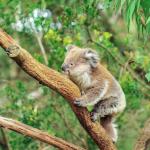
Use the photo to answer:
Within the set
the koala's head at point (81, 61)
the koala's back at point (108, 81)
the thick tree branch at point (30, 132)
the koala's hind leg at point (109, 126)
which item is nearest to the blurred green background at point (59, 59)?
the koala's head at point (81, 61)

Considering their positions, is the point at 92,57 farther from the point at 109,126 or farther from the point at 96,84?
the point at 109,126

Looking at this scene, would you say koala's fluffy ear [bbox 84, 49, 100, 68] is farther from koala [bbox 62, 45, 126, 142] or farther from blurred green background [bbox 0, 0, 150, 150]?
blurred green background [bbox 0, 0, 150, 150]

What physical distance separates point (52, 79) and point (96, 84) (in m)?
1.27

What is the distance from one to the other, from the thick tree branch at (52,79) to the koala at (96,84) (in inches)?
19.9

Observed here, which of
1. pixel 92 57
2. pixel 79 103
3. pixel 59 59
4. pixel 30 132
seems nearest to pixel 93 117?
pixel 79 103

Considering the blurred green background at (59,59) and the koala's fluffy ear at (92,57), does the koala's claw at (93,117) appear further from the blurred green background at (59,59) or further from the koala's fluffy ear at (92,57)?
the blurred green background at (59,59)

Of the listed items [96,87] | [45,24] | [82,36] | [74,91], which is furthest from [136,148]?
[82,36]

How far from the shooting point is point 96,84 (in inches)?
246

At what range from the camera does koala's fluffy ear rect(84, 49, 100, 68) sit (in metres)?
6.32

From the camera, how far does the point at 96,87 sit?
20.3 feet

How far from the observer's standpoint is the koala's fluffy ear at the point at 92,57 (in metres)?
6.32

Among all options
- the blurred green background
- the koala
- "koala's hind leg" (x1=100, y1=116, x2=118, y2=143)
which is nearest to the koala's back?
the koala

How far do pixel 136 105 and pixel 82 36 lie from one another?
3.92 feet

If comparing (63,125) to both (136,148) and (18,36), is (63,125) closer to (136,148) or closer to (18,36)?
(18,36)
